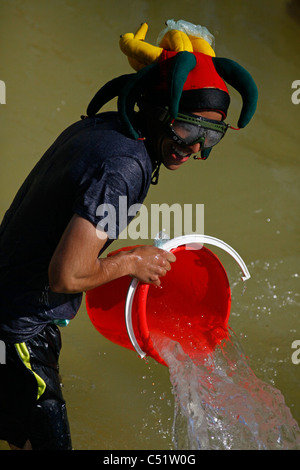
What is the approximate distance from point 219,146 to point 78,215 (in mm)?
2562

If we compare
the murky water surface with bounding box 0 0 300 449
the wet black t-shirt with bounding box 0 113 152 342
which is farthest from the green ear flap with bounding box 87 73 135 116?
the murky water surface with bounding box 0 0 300 449

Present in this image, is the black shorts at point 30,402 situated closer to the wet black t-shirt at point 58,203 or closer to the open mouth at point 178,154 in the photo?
the wet black t-shirt at point 58,203

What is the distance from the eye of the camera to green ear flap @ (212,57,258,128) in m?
1.59

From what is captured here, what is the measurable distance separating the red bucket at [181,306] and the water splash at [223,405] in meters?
0.07

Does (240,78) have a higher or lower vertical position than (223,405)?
higher

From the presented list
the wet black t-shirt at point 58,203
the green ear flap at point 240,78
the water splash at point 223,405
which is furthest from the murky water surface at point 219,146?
the green ear flap at point 240,78

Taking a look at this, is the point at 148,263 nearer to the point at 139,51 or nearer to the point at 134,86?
the point at 134,86

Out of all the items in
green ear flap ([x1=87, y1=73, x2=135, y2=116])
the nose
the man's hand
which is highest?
green ear flap ([x1=87, y1=73, x2=135, y2=116])

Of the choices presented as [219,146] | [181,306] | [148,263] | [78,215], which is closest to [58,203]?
[78,215]

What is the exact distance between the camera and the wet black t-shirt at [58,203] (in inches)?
53.4

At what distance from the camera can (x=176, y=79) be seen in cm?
145

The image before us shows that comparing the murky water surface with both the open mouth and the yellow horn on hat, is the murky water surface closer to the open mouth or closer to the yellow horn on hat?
the open mouth

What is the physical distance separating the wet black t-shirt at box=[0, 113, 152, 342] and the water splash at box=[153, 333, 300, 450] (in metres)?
0.49

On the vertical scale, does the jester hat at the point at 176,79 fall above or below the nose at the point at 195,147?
above
